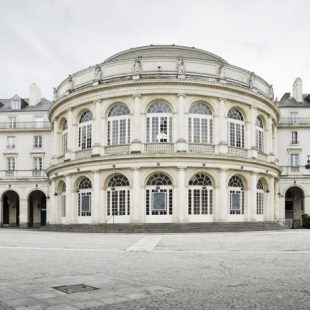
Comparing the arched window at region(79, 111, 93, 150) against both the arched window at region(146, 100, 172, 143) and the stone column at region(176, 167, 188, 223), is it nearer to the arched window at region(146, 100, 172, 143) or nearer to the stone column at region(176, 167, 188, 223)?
the arched window at region(146, 100, 172, 143)

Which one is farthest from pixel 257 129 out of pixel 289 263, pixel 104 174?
pixel 289 263

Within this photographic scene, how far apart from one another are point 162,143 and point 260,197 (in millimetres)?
10570

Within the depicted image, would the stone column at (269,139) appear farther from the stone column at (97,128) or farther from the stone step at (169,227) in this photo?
the stone column at (97,128)

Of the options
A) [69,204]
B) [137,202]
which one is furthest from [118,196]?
[69,204]

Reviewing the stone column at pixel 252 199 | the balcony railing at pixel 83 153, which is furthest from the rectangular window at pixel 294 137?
the balcony railing at pixel 83 153

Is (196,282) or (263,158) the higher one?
(263,158)

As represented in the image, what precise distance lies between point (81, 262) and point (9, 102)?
171ft

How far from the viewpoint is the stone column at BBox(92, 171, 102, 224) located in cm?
3506

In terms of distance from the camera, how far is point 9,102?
202 ft

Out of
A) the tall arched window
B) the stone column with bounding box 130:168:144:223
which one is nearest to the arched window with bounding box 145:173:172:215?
the stone column with bounding box 130:168:144:223

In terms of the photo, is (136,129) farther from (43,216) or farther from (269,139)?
(43,216)

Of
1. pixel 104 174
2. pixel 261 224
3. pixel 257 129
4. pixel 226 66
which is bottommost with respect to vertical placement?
pixel 261 224

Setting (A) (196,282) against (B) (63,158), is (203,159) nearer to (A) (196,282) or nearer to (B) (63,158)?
(B) (63,158)

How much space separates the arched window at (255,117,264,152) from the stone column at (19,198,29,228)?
→ 29.3 meters
